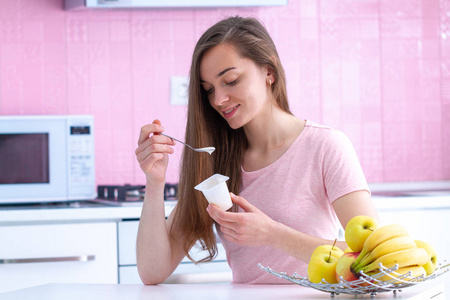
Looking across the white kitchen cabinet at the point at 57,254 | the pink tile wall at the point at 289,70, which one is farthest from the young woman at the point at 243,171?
the pink tile wall at the point at 289,70

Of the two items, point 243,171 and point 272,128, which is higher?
point 272,128

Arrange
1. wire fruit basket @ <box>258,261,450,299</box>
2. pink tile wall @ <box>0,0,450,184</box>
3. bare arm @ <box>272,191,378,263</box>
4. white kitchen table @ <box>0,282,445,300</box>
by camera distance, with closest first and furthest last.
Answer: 1. wire fruit basket @ <box>258,261,450,299</box>
2. white kitchen table @ <box>0,282,445,300</box>
3. bare arm @ <box>272,191,378,263</box>
4. pink tile wall @ <box>0,0,450,184</box>

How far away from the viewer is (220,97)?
59.3 inches

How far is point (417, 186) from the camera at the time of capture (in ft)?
9.77

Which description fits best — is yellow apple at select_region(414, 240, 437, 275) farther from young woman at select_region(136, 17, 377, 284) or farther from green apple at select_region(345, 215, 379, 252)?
young woman at select_region(136, 17, 377, 284)

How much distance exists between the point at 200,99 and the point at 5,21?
5.18 feet

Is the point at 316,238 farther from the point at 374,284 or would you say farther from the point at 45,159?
the point at 45,159

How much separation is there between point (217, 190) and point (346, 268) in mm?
337

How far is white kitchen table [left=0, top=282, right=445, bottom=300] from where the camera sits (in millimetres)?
1060

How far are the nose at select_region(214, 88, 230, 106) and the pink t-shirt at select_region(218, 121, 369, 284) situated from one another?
22cm

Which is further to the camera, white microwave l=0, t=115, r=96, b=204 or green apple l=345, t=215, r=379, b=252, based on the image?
white microwave l=0, t=115, r=96, b=204

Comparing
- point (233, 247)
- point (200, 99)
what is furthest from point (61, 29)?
point (233, 247)

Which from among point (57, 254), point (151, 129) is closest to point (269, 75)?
point (151, 129)

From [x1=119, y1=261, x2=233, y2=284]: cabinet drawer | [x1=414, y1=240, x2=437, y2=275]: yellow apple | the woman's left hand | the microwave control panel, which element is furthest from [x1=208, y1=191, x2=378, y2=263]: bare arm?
the microwave control panel
